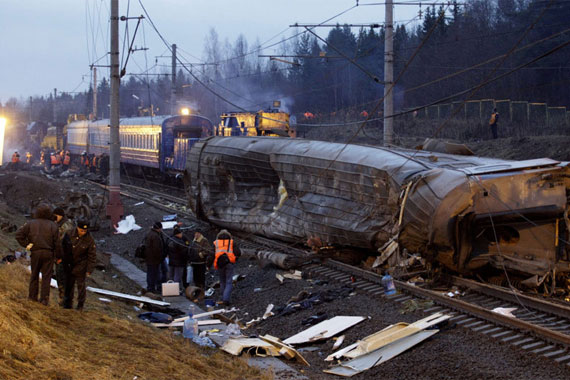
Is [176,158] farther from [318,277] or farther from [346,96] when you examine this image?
[346,96]

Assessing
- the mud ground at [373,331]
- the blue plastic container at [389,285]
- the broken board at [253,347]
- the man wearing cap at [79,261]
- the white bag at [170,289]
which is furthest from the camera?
the white bag at [170,289]

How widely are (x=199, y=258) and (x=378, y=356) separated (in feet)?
18.3

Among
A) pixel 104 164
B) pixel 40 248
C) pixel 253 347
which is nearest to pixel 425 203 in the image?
pixel 253 347

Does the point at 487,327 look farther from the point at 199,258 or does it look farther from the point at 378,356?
the point at 199,258

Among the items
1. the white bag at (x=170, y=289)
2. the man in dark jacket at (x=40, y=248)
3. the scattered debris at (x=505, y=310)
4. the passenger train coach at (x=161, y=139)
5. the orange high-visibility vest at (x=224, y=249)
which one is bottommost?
the white bag at (x=170, y=289)

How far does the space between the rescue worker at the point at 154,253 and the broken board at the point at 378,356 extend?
18.7 ft

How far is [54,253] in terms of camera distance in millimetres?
8797

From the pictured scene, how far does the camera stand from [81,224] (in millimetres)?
8797

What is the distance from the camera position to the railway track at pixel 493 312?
7.30m

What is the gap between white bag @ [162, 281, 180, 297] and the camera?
476 inches

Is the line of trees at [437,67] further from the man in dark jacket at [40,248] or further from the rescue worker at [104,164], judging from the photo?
the man in dark jacket at [40,248]

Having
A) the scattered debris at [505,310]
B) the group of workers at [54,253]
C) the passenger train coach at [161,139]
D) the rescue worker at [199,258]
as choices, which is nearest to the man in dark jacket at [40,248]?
the group of workers at [54,253]

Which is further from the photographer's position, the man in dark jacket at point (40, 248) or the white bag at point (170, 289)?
the white bag at point (170, 289)

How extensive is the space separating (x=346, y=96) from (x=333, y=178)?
50807 mm
